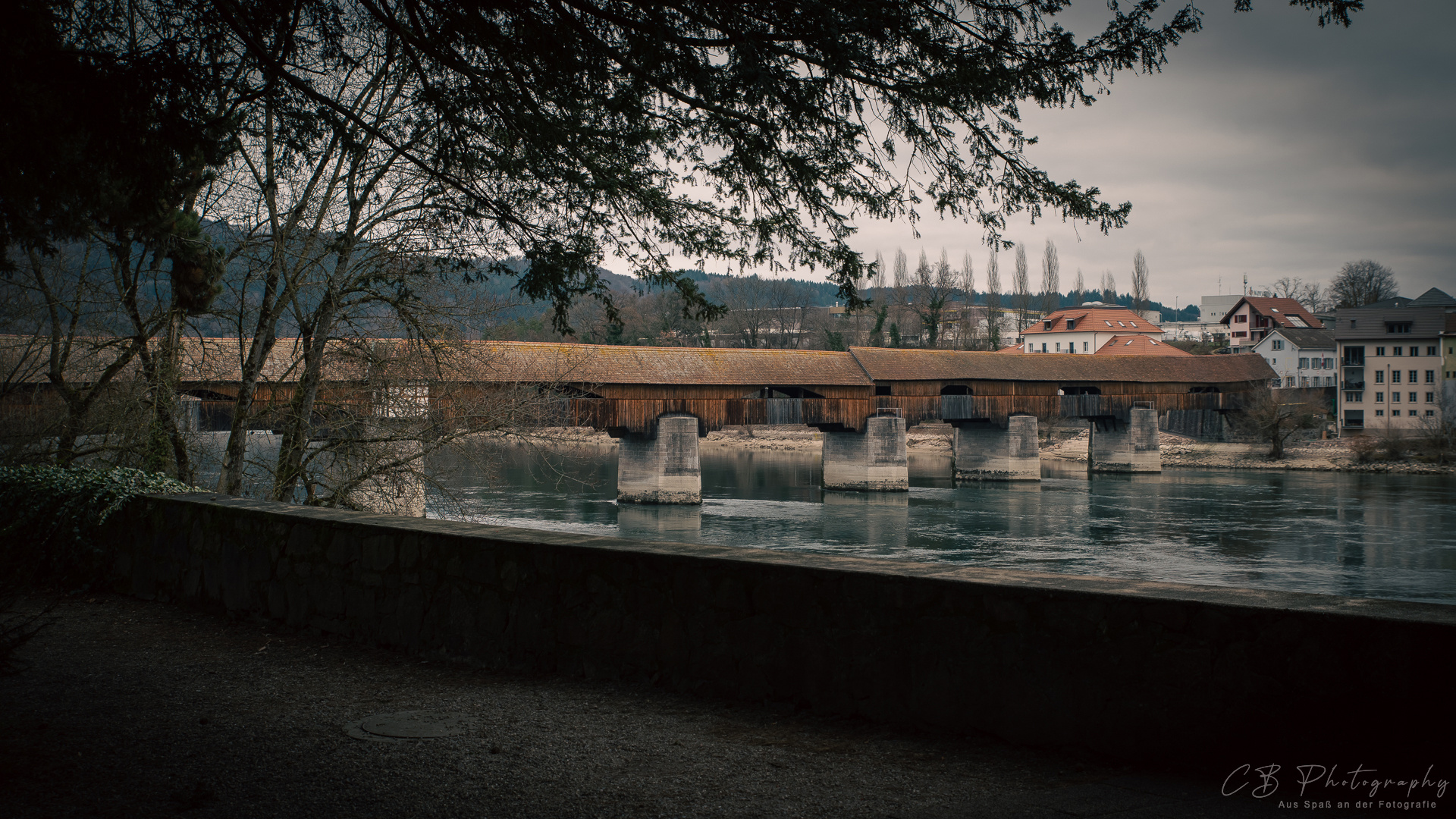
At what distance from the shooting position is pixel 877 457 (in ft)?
97.2

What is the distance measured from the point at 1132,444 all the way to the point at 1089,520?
13.3 m

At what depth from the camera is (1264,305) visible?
2127 inches

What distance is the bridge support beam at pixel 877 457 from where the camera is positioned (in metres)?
29.6

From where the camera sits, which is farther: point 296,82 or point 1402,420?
point 1402,420

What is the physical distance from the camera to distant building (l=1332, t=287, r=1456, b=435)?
39594 mm

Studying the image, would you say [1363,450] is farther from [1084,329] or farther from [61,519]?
[61,519]

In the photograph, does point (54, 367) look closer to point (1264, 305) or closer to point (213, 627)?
point (213, 627)

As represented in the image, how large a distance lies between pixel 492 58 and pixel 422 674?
2.25m

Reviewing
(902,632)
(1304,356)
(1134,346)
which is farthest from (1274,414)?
(902,632)

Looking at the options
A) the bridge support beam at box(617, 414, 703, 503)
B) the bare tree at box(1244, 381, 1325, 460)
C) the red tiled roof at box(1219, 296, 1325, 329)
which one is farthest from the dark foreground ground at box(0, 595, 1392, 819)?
the red tiled roof at box(1219, 296, 1325, 329)

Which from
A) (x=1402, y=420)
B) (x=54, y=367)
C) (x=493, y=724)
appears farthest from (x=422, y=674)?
(x=1402, y=420)

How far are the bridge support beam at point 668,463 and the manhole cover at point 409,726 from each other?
77.6 feet

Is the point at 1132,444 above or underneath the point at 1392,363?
underneath

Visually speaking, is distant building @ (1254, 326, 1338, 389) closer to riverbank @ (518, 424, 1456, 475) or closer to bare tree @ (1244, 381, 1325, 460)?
riverbank @ (518, 424, 1456, 475)
